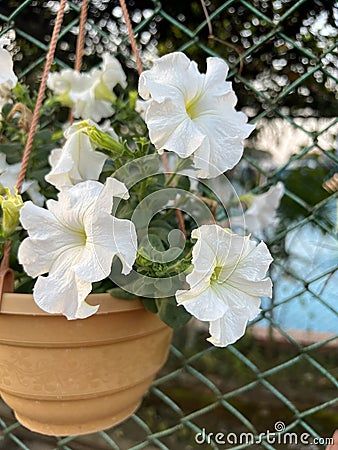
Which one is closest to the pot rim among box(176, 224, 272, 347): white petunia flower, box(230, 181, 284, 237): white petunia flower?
box(176, 224, 272, 347): white petunia flower

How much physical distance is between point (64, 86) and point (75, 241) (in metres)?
0.34

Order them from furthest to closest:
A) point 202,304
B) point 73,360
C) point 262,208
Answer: point 262,208 < point 73,360 < point 202,304

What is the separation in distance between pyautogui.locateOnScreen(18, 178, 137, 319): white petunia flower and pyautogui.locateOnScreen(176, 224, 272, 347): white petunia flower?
0.06 metres

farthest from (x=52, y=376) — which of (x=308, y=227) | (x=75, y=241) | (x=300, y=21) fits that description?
(x=308, y=227)

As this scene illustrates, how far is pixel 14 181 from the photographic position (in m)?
0.65

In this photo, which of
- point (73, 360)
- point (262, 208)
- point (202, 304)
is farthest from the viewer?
point (262, 208)

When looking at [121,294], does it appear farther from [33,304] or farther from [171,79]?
[171,79]

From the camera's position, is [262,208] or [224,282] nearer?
[224,282]

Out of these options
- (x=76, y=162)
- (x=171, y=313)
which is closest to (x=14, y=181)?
(x=76, y=162)

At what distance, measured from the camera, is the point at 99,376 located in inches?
22.6

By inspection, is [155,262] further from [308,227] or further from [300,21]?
[308,227]

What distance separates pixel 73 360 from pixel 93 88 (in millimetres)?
353

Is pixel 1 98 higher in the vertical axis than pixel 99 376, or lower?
higher

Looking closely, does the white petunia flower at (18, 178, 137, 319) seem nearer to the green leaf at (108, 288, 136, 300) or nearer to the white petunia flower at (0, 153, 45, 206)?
the green leaf at (108, 288, 136, 300)
